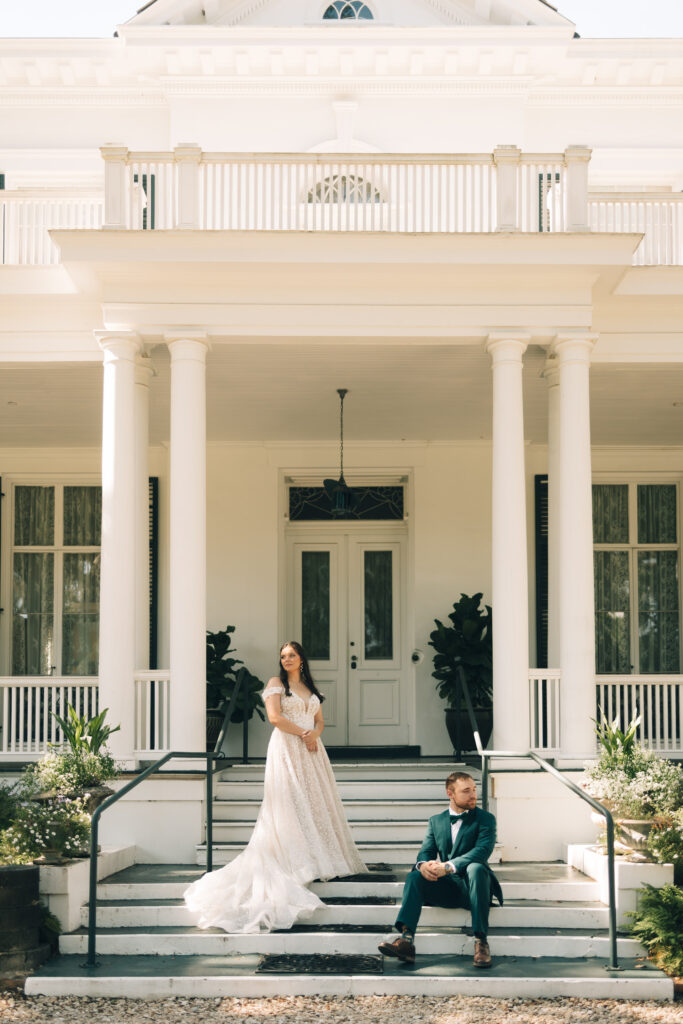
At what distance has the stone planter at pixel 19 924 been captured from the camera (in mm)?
6832

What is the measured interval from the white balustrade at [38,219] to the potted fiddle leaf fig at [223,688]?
15.7 ft

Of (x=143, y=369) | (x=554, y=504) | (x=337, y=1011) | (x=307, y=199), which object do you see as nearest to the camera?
(x=337, y=1011)

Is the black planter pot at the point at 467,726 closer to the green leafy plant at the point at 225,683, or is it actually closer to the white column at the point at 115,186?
the green leafy plant at the point at 225,683

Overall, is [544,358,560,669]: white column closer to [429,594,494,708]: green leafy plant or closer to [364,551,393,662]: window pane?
[429,594,494,708]: green leafy plant

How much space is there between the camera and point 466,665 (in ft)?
42.0

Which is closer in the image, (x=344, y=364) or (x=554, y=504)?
(x=554, y=504)

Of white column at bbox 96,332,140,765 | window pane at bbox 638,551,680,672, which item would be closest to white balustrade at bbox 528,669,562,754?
white column at bbox 96,332,140,765

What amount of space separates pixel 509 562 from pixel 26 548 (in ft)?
23.4

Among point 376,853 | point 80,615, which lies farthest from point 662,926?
point 80,615

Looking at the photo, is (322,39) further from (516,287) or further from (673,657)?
(673,657)

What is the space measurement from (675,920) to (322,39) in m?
11.3

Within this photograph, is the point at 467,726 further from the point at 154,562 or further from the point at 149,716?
the point at 149,716

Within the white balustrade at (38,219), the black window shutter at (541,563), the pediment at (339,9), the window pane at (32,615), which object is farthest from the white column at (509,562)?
the pediment at (339,9)

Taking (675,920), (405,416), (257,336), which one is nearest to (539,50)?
(405,416)
